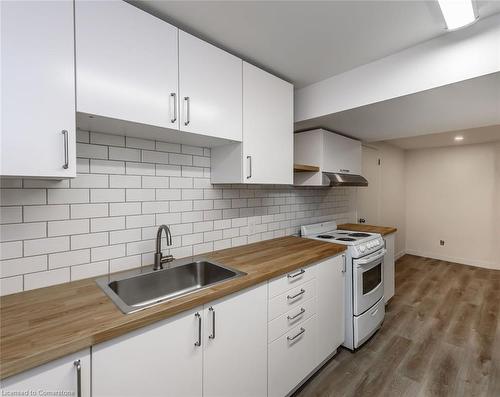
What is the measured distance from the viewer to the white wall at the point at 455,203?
14.4 ft

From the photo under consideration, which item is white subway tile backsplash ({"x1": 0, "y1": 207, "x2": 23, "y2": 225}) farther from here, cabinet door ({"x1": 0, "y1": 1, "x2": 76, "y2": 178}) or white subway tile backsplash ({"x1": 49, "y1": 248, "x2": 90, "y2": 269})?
cabinet door ({"x1": 0, "y1": 1, "x2": 76, "y2": 178})

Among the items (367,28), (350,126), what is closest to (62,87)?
(367,28)

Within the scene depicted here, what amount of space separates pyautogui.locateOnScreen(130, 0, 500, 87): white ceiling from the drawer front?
190cm

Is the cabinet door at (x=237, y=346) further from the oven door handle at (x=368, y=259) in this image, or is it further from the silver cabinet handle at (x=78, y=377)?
the oven door handle at (x=368, y=259)

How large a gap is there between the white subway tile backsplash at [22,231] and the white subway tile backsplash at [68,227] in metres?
0.03

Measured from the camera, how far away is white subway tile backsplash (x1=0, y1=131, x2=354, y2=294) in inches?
48.4

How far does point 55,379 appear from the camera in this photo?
834 millimetres

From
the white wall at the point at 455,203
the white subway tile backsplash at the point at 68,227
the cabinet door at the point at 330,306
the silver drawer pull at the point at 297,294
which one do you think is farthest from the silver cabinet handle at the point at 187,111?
the white wall at the point at 455,203

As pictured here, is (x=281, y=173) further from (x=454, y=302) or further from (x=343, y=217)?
(x=454, y=302)

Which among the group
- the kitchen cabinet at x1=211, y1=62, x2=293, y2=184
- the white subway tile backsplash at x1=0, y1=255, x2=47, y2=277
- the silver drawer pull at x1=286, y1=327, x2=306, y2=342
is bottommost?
the silver drawer pull at x1=286, y1=327, x2=306, y2=342

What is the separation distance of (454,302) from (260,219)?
2.83 metres

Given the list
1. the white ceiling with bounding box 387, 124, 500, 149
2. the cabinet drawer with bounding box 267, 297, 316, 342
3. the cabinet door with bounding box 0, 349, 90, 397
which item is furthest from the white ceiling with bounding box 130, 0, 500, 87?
the white ceiling with bounding box 387, 124, 500, 149

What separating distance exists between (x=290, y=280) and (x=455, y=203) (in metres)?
4.71

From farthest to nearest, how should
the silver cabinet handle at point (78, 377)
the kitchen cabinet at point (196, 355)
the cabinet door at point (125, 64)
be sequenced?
1. the cabinet door at point (125, 64)
2. the kitchen cabinet at point (196, 355)
3. the silver cabinet handle at point (78, 377)
